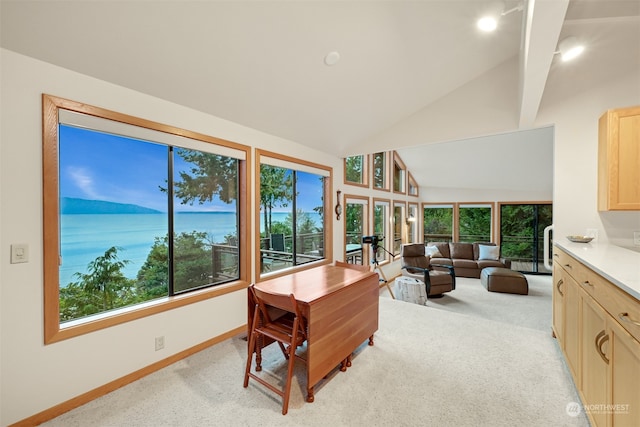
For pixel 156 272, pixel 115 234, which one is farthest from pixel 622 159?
pixel 115 234

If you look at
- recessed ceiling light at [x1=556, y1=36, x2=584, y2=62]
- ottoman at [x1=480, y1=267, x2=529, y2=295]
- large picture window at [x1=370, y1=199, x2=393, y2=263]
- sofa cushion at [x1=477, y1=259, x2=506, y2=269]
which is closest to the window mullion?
recessed ceiling light at [x1=556, y1=36, x2=584, y2=62]

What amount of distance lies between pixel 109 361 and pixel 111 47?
2.23 metres

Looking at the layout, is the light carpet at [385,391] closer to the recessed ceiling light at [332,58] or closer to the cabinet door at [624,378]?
the cabinet door at [624,378]

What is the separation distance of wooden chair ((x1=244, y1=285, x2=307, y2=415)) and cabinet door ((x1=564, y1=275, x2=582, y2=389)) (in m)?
1.83

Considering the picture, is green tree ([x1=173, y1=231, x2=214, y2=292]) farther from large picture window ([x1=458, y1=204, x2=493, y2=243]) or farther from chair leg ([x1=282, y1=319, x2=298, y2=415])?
large picture window ([x1=458, y1=204, x2=493, y2=243])

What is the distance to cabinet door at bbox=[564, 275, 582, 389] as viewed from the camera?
1760mm

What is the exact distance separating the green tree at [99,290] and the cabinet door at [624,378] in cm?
305

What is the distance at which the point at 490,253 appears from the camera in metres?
6.82

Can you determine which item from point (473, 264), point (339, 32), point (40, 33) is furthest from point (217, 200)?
point (473, 264)

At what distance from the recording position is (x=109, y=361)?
195 cm

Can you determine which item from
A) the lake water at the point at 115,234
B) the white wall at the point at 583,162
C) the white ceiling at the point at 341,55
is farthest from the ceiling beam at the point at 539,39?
the lake water at the point at 115,234

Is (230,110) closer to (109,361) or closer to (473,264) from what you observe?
(109,361)

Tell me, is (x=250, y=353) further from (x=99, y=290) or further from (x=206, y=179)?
(x=206, y=179)

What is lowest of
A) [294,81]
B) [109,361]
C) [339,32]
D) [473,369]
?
[473,369]
